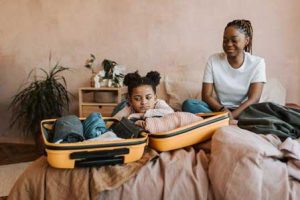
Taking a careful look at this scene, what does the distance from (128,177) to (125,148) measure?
9 centimetres

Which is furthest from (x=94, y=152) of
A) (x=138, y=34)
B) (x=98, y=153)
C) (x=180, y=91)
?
(x=138, y=34)

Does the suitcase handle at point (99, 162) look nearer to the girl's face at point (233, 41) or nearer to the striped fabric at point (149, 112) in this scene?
the striped fabric at point (149, 112)

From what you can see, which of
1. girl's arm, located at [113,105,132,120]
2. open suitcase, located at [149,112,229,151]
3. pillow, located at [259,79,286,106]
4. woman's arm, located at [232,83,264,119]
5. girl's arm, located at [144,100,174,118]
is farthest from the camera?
pillow, located at [259,79,286,106]

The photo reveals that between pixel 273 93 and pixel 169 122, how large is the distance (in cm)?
124

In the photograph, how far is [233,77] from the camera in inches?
73.8

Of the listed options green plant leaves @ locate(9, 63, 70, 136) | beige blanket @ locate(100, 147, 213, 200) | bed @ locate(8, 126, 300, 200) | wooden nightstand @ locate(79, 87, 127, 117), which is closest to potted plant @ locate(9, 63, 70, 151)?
green plant leaves @ locate(9, 63, 70, 136)

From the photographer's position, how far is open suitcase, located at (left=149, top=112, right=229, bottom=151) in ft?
3.28

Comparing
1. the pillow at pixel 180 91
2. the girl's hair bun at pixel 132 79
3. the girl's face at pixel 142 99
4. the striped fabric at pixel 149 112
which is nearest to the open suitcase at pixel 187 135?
the striped fabric at pixel 149 112

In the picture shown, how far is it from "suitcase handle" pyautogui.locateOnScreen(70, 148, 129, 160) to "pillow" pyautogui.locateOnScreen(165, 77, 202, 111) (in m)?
1.16

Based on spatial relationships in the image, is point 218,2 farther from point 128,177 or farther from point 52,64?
point 128,177

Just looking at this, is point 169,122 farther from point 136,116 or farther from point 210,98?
point 210,98

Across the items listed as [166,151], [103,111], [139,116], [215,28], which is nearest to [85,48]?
[103,111]

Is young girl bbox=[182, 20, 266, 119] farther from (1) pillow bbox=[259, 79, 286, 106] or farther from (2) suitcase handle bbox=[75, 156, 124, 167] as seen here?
(2) suitcase handle bbox=[75, 156, 124, 167]

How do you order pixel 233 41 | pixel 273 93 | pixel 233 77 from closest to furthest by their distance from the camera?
1. pixel 233 41
2. pixel 233 77
3. pixel 273 93
